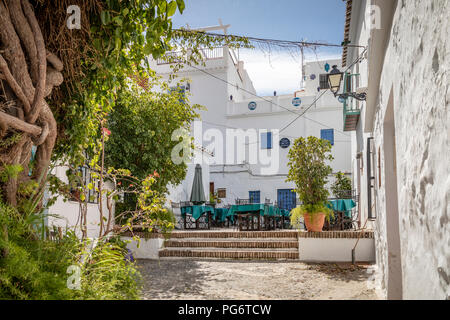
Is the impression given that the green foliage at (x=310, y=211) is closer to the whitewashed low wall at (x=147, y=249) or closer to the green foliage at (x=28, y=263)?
the whitewashed low wall at (x=147, y=249)

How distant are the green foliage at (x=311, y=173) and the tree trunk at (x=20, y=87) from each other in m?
5.92

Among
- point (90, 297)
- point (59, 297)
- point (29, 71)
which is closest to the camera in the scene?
point (59, 297)

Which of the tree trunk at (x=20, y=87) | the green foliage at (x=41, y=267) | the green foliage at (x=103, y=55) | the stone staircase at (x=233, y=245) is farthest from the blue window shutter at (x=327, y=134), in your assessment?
the tree trunk at (x=20, y=87)

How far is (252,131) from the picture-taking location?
18.9 metres

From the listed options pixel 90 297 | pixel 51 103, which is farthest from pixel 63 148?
pixel 90 297

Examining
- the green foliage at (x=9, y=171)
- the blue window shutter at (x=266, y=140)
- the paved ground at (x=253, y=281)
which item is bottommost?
the paved ground at (x=253, y=281)

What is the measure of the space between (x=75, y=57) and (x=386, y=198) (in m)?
2.91

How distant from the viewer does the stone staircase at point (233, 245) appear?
23.8ft

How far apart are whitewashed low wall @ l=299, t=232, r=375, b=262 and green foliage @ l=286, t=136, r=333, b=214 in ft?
2.01

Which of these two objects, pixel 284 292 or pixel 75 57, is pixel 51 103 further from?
pixel 284 292

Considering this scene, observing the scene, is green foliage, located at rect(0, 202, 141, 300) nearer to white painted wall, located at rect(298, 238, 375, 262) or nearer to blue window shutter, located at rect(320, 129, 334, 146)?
white painted wall, located at rect(298, 238, 375, 262)

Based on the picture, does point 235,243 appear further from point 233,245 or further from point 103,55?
point 103,55

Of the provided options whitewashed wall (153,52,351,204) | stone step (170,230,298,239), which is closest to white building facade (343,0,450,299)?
stone step (170,230,298,239)

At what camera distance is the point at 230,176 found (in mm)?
18438
